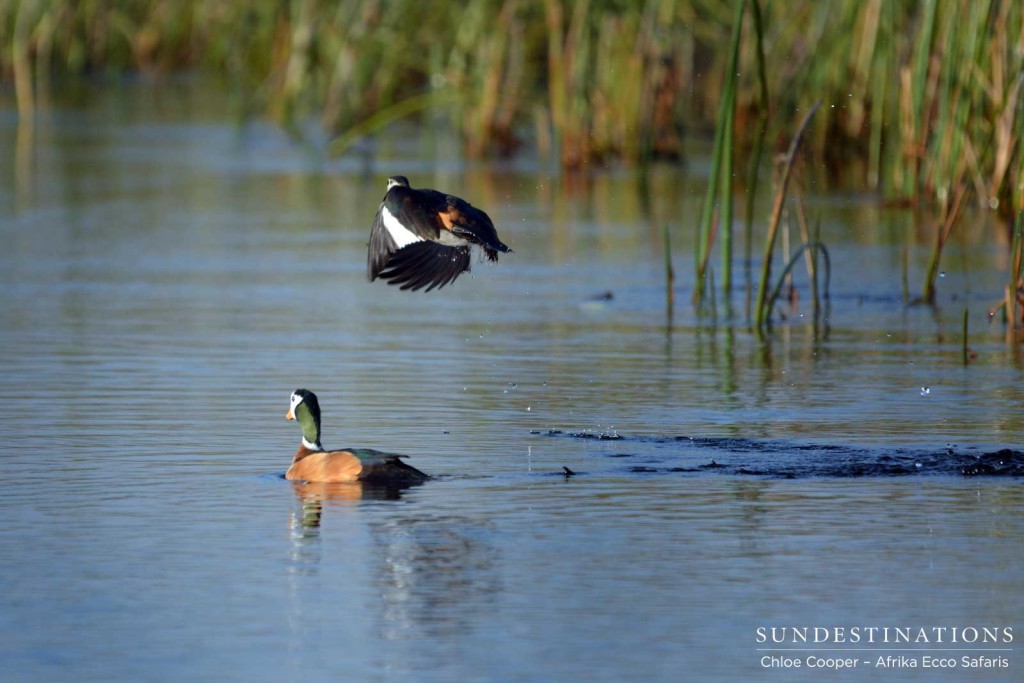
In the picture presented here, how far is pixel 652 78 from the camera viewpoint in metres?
Answer: 22.4

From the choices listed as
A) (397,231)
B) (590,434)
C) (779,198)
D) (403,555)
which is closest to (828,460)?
(590,434)

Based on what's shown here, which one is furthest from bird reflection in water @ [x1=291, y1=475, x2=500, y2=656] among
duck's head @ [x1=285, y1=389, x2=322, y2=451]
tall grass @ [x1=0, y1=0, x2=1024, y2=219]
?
tall grass @ [x1=0, y1=0, x2=1024, y2=219]

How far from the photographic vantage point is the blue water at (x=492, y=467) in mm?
6203

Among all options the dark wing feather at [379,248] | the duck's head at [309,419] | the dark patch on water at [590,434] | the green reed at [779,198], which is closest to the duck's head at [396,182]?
the dark wing feather at [379,248]

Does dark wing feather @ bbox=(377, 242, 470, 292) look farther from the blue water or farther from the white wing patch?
the blue water

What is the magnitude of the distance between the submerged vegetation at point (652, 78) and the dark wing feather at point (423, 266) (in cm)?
400

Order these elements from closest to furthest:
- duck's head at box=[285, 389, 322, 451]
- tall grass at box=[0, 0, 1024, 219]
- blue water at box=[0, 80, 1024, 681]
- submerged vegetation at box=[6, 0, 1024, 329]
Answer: blue water at box=[0, 80, 1024, 681]
duck's head at box=[285, 389, 322, 451]
submerged vegetation at box=[6, 0, 1024, 329]
tall grass at box=[0, 0, 1024, 219]

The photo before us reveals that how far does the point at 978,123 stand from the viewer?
14.8 m

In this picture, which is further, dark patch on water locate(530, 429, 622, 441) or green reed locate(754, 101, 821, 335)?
green reed locate(754, 101, 821, 335)

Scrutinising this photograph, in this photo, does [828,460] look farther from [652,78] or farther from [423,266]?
[652,78]

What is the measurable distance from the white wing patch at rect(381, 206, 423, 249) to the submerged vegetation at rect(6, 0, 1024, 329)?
14.3ft

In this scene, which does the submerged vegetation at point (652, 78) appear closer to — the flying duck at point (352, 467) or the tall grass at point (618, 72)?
the tall grass at point (618, 72)

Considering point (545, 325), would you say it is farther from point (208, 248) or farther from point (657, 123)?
point (657, 123)

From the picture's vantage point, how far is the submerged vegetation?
15219 mm
